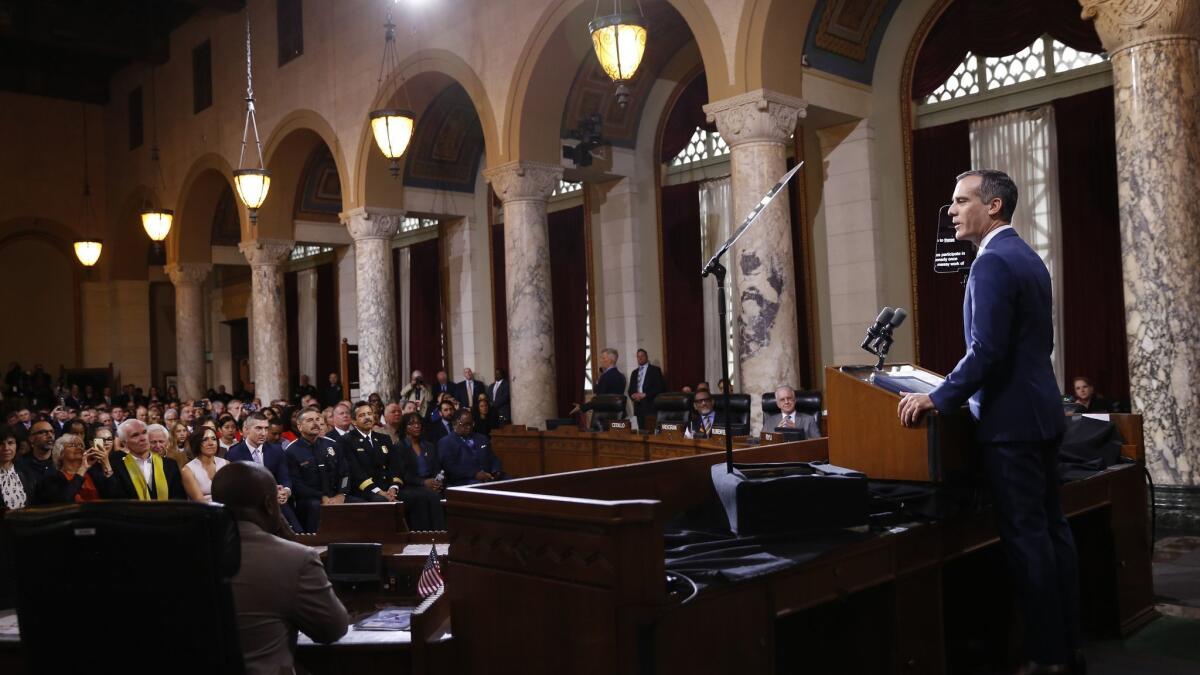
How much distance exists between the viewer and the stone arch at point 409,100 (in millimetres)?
11516

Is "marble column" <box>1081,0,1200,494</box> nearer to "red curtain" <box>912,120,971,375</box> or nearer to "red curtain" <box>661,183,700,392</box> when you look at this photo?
"red curtain" <box>912,120,971,375</box>

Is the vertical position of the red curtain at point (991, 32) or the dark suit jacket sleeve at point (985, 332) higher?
the red curtain at point (991, 32)

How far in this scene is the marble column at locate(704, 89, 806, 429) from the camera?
8492 mm

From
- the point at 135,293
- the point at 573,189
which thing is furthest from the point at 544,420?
the point at 135,293

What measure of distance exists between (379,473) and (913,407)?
560 cm

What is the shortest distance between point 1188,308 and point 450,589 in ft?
18.3

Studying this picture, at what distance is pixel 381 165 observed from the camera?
1331 centimetres

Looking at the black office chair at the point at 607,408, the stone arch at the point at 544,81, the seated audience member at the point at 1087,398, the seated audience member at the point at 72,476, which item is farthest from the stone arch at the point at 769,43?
the seated audience member at the point at 72,476

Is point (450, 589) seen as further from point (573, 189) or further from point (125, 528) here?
point (573, 189)

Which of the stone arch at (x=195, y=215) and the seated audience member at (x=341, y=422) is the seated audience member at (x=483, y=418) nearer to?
the seated audience member at (x=341, y=422)

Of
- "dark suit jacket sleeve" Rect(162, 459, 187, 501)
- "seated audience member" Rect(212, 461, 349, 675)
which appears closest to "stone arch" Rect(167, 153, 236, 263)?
"dark suit jacket sleeve" Rect(162, 459, 187, 501)

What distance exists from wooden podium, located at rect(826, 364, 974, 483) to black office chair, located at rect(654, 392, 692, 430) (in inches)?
241

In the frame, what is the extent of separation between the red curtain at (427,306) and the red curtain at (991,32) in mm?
8435

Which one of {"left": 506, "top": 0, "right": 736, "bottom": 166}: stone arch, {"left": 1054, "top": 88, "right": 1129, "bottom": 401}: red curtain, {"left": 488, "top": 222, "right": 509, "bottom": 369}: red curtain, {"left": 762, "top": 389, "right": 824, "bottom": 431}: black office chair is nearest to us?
{"left": 762, "top": 389, "right": 824, "bottom": 431}: black office chair
